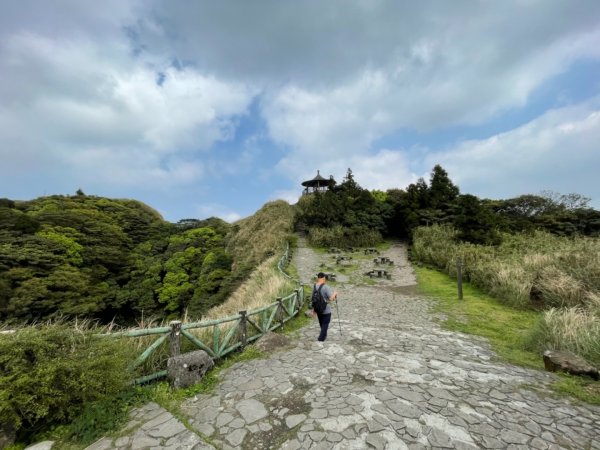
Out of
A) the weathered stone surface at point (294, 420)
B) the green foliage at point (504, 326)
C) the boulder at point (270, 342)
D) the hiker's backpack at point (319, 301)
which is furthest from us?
the hiker's backpack at point (319, 301)

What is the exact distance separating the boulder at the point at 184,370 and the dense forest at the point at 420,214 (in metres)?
18.7

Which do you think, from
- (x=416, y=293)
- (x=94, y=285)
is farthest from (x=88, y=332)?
(x=94, y=285)

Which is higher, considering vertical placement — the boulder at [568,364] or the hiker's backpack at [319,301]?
the hiker's backpack at [319,301]

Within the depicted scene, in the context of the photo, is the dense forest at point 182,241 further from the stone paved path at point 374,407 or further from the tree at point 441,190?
the stone paved path at point 374,407

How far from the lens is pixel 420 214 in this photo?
74.7ft

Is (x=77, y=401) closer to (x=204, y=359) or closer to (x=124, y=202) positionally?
(x=204, y=359)

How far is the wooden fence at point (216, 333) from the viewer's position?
4.30 metres

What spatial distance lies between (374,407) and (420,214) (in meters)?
21.5

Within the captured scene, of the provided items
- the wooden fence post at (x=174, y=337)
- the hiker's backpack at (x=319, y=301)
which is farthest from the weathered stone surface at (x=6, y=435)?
the hiker's backpack at (x=319, y=301)

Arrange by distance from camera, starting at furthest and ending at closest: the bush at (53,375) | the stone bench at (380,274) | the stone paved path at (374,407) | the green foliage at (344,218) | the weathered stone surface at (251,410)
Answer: the green foliage at (344,218)
the stone bench at (380,274)
the weathered stone surface at (251,410)
the stone paved path at (374,407)
the bush at (53,375)

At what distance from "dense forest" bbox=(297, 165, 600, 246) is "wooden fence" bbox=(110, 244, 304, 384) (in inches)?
609

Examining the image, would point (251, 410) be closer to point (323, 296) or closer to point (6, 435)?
point (6, 435)

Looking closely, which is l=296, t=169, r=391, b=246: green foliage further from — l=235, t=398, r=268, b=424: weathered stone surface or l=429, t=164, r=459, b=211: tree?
l=235, t=398, r=268, b=424: weathered stone surface

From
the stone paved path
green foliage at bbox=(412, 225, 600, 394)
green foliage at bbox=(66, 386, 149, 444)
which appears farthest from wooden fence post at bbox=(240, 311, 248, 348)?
green foliage at bbox=(412, 225, 600, 394)
